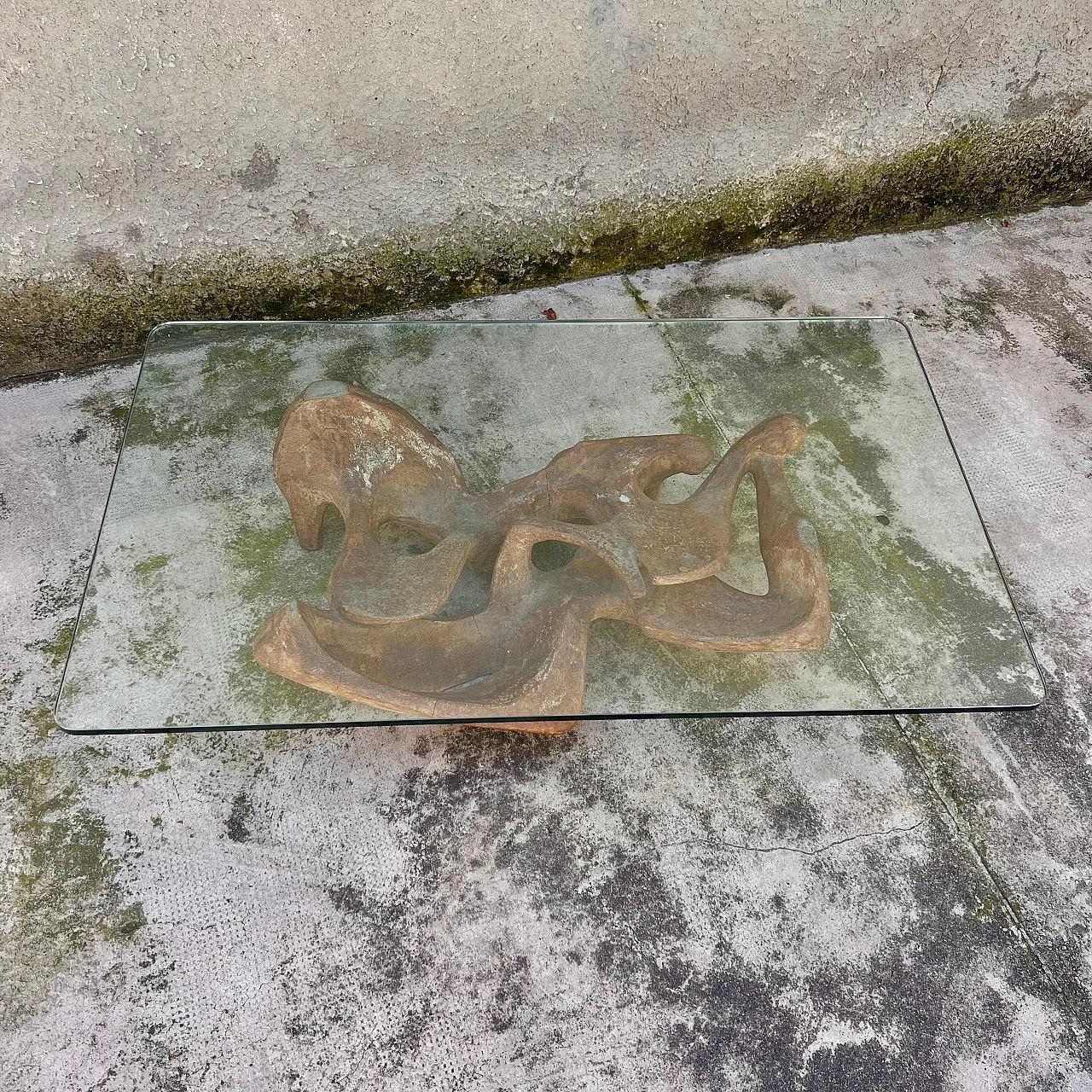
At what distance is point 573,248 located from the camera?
255 centimetres

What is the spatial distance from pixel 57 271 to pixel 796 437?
178 cm

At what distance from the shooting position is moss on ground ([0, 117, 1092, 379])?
229 cm

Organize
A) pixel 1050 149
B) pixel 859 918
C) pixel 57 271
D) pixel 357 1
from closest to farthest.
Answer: pixel 859 918 < pixel 357 1 < pixel 57 271 < pixel 1050 149

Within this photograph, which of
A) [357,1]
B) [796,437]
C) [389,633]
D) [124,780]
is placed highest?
[357,1]

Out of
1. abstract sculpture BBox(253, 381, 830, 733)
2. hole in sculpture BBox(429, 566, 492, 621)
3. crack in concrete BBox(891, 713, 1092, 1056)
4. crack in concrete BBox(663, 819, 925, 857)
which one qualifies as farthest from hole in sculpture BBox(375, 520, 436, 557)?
crack in concrete BBox(891, 713, 1092, 1056)

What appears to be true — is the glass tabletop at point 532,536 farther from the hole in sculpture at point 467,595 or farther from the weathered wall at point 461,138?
the weathered wall at point 461,138

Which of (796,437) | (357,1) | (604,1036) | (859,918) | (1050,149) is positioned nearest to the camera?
(604,1036)

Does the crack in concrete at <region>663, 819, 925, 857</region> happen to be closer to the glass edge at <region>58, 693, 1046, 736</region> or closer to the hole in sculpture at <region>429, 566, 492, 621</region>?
the glass edge at <region>58, 693, 1046, 736</region>

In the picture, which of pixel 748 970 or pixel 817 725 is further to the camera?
pixel 817 725

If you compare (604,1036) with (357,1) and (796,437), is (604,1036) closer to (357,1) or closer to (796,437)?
(796,437)

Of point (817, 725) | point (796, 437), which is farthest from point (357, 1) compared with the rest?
point (817, 725)

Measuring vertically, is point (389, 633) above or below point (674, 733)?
above

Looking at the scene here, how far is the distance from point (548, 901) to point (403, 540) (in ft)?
2.35

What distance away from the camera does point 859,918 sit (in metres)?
1.59
